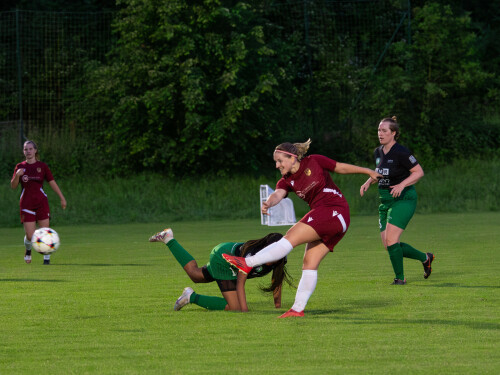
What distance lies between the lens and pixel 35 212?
13.7m

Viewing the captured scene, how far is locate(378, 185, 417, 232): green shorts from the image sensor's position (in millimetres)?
9891

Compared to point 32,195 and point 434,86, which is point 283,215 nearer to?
point 32,195

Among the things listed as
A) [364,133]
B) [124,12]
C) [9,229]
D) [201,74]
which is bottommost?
[9,229]

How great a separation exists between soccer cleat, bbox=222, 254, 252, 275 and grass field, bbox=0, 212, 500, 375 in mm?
456

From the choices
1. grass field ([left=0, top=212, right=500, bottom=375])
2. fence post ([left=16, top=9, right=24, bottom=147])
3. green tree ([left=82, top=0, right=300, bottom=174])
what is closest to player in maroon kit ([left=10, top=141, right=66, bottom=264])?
grass field ([left=0, top=212, right=500, bottom=375])

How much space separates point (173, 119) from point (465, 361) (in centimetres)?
2499

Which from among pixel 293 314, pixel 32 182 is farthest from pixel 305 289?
pixel 32 182

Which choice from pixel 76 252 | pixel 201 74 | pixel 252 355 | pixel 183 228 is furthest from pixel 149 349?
pixel 201 74

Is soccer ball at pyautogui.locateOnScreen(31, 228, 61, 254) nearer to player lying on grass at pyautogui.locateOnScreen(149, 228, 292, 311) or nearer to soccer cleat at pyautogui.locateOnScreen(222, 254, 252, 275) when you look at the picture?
player lying on grass at pyautogui.locateOnScreen(149, 228, 292, 311)

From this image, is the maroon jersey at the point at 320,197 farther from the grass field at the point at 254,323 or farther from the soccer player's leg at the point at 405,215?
the soccer player's leg at the point at 405,215

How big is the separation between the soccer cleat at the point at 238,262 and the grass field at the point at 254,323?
0.46 m

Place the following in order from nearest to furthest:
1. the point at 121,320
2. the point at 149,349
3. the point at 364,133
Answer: the point at 149,349 < the point at 121,320 < the point at 364,133

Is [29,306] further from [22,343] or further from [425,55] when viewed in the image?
[425,55]

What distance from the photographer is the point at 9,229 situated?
23.4 meters
